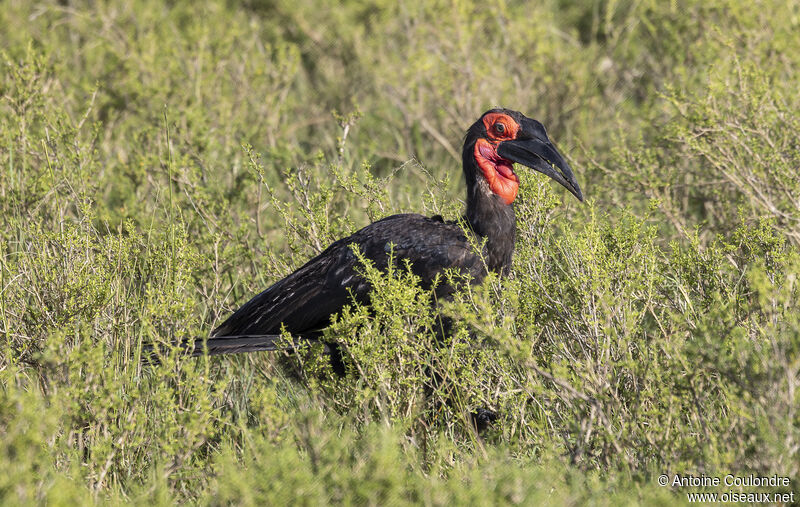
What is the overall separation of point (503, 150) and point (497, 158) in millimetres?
54

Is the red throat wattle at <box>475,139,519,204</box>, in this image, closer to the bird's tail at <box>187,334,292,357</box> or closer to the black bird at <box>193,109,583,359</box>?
the black bird at <box>193,109,583,359</box>

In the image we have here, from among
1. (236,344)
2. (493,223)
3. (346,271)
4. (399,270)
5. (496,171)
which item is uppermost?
(496,171)

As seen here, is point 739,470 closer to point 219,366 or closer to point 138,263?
point 219,366

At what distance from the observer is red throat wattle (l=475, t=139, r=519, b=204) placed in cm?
373

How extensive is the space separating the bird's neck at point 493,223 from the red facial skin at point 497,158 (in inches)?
1.5

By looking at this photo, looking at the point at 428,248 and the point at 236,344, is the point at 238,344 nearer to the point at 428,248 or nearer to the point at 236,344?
the point at 236,344

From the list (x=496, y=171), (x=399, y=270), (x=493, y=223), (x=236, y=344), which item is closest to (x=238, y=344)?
(x=236, y=344)

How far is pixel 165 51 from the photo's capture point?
6074mm

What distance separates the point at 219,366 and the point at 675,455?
2183mm

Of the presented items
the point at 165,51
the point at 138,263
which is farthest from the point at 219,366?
the point at 165,51

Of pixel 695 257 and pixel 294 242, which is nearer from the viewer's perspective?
pixel 695 257

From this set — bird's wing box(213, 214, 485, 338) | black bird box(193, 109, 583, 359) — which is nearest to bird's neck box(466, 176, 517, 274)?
black bird box(193, 109, 583, 359)

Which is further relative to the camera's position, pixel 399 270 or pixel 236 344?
pixel 236 344

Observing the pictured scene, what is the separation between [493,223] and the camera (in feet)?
11.9
